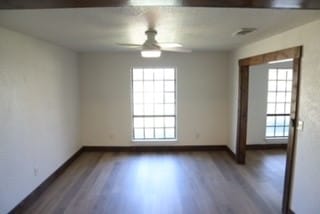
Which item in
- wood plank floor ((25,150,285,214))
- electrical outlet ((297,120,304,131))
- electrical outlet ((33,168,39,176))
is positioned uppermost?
electrical outlet ((297,120,304,131))

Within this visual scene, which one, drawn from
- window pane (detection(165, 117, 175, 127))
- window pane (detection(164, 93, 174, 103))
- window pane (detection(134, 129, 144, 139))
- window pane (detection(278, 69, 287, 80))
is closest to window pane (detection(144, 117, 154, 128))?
window pane (detection(134, 129, 144, 139))

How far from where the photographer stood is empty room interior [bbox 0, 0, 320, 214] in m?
2.58

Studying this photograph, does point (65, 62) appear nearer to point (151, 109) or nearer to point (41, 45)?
point (41, 45)

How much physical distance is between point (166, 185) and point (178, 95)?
7.80 feet

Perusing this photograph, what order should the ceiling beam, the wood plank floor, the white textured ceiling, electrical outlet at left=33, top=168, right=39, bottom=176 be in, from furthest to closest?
electrical outlet at left=33, top=168, right=39, bottom=176 → the wood plank floor → the white textured ceiling → the ceiling beam

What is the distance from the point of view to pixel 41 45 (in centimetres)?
383

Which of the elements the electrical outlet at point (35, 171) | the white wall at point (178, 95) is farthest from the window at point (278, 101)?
the electrical outlet at point (35, 171)

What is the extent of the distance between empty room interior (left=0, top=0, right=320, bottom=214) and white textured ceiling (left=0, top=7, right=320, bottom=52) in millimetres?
20

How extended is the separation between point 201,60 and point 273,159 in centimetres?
277

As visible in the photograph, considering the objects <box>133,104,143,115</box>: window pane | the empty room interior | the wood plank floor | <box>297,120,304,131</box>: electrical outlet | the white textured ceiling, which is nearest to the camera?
the white textured ceiling

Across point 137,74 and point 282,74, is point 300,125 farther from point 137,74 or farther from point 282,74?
point 137,74

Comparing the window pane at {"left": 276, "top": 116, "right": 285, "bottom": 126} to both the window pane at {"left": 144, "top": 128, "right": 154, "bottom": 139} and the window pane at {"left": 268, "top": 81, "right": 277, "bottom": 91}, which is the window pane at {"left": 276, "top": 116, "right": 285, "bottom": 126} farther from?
the window pane at {"left": 144, "top": 128, "right": 154, "bottom": 139}

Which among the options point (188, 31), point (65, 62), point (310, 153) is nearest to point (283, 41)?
point (188, 31)

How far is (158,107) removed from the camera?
6078mm
